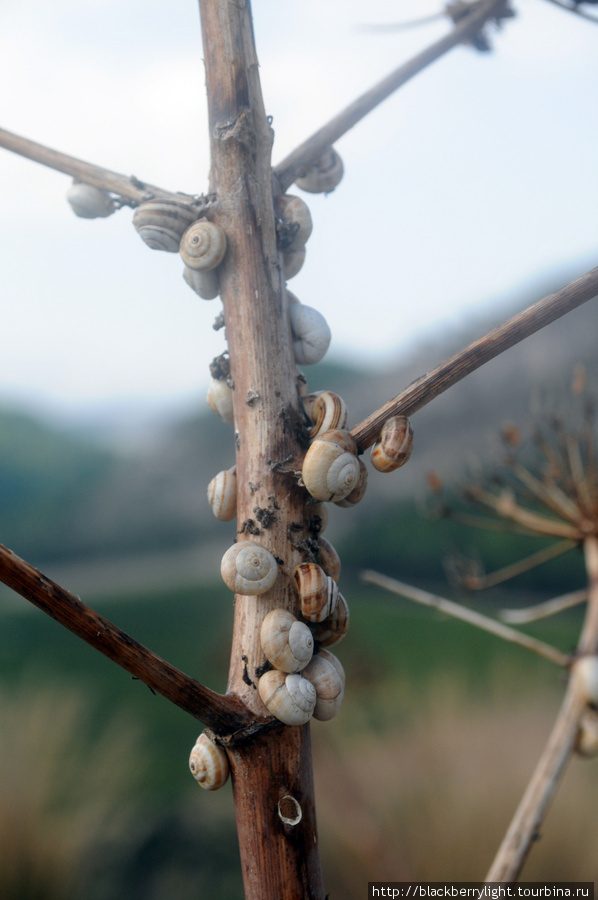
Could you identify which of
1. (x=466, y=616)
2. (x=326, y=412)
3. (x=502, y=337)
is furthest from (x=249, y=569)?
(x=466, y=616)

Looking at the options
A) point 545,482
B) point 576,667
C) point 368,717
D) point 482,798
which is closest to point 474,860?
point 482,798

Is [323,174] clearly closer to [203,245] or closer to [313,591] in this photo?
[203,245]

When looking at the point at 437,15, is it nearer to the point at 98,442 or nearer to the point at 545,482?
the point at 545,482

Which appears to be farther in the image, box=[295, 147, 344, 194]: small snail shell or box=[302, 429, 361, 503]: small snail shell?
box=[295, 147, 344, 194]: small snail shell

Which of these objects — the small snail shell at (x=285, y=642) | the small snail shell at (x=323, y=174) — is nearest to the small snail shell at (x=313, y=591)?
the small snail shell at (x=285, y=642)

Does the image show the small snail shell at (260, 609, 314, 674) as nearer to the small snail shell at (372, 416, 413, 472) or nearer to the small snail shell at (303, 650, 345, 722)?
the small snail shell at (303, 650, 345, 722)

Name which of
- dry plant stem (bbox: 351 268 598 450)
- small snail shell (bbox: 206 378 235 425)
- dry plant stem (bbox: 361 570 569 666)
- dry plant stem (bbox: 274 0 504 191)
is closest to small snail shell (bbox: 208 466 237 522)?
small snail shell (bbox: 206 378 235 425)
